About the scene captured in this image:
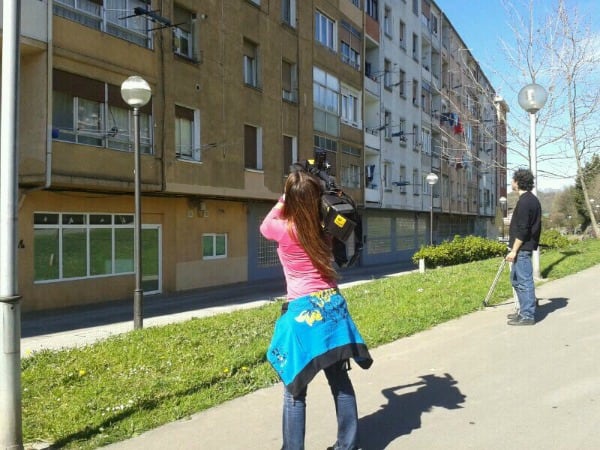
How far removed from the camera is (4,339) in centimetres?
348

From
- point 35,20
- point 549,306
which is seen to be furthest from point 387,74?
point 549,306

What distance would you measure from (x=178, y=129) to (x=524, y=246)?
11.5 meters

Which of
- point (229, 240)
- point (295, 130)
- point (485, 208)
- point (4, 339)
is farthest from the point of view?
point (485, 208)

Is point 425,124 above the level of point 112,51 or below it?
above

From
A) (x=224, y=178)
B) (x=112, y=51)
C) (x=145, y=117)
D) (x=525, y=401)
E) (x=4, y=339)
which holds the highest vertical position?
(x=112, y=51)

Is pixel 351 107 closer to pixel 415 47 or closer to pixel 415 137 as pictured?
pixel 415 137

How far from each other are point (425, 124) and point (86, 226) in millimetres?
29647

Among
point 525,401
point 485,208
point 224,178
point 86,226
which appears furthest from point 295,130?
point 485,208

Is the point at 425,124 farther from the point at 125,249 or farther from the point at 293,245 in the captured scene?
the point at 293,245

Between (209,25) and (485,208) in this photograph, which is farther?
(485,208)

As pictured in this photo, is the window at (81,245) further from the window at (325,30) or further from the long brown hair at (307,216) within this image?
the window at (325,30)

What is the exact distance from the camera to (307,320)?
10.1 ft

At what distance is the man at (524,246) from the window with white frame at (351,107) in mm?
20764

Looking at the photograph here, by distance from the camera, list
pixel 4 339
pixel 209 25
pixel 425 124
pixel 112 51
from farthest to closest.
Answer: pixel 425 124, pixel 209 25, pixel 112 51, pixel 4 339
